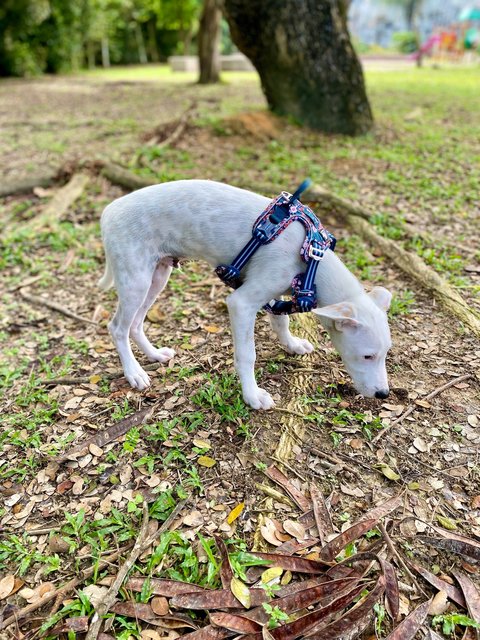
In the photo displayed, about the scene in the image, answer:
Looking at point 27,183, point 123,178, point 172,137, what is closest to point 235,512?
point 123,178

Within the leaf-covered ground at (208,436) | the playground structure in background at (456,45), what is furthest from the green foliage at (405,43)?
the leaf-covered ground at (208,436)

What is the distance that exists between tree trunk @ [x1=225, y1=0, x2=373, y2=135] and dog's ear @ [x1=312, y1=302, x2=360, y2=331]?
7210 millimetres

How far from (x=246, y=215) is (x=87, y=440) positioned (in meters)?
1.81

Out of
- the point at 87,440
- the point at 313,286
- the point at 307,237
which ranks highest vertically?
the point at 307,237

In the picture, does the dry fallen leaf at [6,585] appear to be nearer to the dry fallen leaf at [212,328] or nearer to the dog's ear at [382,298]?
the dry fallen leaf at [212,328]

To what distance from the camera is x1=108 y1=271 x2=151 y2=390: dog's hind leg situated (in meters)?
3.49

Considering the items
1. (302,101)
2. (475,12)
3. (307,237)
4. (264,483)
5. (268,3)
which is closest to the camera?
(264,483)

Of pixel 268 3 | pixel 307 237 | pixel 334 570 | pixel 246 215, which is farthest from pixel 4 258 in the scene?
pixel 268 3

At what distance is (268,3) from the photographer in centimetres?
841

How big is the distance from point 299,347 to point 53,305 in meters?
2.52

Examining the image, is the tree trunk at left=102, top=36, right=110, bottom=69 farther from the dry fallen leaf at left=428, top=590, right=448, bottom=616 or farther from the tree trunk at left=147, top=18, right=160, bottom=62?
the dry fallen leaf at left=428, top=590, right=448, bottom=616

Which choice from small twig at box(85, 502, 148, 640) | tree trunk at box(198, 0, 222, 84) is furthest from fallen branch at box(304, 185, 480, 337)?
tree trunk at box(198, 0, 222, 84)

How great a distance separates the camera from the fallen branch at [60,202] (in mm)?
6461

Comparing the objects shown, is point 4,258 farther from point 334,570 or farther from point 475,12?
point 475,12
